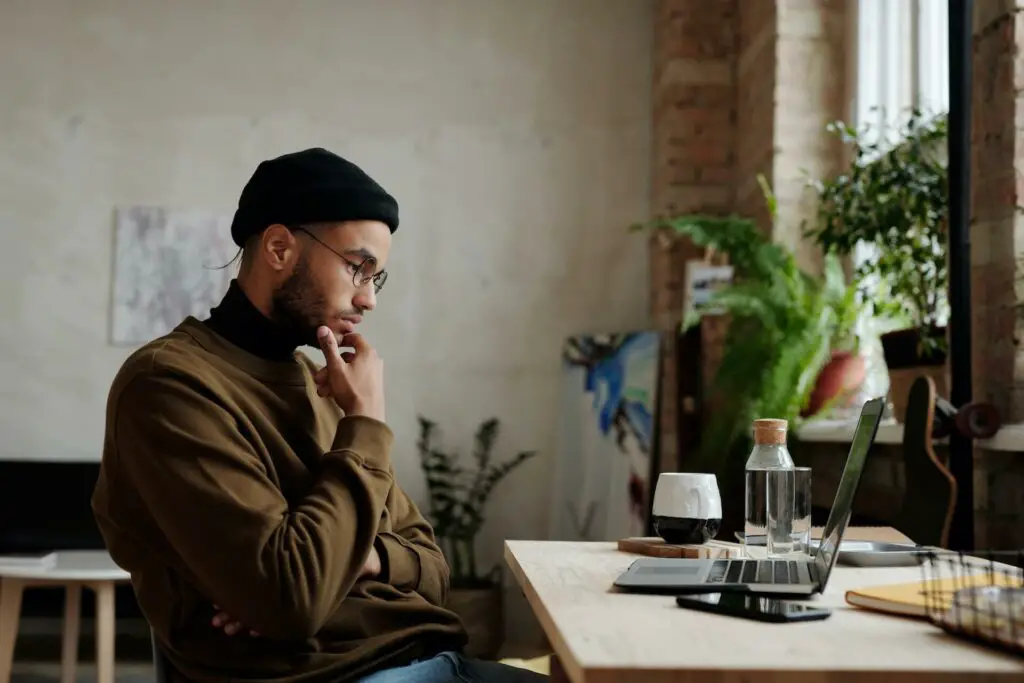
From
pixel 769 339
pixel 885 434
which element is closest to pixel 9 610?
pixel 769 339

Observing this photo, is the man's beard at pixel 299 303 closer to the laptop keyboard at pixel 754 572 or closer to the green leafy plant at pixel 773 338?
the laptop keyboard at pixel 754 572

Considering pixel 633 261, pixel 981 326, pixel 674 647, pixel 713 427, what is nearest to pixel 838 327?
pixel 713 427

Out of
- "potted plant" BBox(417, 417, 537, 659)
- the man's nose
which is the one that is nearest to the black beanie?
the man's nose

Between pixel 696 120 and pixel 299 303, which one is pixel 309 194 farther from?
pixel 696 120

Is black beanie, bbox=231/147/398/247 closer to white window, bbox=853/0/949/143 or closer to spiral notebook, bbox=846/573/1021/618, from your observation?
spiral notebook, bbox=846/573/1021/618

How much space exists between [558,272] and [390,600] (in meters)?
3.81

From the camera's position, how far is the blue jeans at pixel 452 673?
1589 mm

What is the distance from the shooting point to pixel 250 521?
4.60ft

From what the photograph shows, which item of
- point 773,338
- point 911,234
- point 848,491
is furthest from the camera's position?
point 773,338

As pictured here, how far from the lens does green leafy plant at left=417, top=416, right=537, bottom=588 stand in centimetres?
509

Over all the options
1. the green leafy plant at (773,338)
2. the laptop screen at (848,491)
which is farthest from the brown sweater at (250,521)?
the green leafy plant at (773,338)

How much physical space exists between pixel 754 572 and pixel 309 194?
85 cm

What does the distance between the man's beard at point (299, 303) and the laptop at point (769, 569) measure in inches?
24.0

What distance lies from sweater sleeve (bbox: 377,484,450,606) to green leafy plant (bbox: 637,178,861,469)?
1846mm
